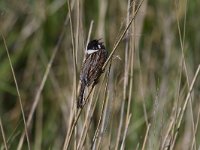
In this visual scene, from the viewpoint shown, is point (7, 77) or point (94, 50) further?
point (7, 77)

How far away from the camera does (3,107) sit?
4.08m

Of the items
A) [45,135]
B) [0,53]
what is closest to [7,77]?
[0,53]

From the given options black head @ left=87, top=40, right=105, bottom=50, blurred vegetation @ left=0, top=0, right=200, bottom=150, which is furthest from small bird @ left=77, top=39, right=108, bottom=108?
blurred vegetation @ left=0, top=0, right=200, bottom=150

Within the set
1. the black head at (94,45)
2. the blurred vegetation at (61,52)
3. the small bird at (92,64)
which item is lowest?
the blurred vegetation at (61,52)

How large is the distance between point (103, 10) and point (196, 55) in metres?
0.62

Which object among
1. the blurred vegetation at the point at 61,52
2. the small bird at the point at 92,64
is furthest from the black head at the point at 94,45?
the blurred vegetation at the point at 61,52

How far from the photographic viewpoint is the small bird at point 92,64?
215 cm

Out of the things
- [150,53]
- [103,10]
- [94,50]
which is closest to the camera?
[94,50]

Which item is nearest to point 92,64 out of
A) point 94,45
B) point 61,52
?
point 94,45

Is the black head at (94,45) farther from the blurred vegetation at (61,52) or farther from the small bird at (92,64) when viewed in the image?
the blurred vegetation at (61,52)

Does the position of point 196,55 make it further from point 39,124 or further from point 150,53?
point 39,124

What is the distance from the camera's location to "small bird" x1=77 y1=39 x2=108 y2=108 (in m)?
2.15

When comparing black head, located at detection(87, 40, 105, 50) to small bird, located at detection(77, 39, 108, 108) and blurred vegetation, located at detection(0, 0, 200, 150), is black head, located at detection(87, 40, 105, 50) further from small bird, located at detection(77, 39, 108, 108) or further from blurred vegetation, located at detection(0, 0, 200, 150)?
blurred vegetation, located at detection(0, 0, 200, 150)

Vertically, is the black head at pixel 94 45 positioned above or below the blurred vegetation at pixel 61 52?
above
